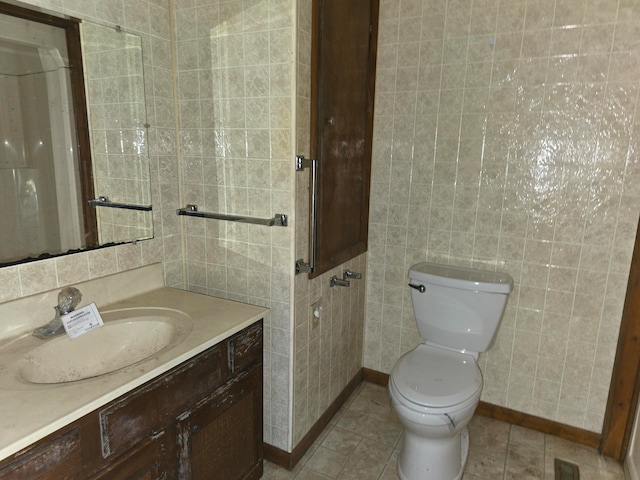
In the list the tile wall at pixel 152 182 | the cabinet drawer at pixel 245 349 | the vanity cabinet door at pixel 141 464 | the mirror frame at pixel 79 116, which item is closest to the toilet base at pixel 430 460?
the cabinet drawer at pixel 245 349

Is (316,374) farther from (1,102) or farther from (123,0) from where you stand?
(123,0)

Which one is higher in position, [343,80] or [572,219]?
[343,80]

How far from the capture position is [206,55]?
5.67 ft

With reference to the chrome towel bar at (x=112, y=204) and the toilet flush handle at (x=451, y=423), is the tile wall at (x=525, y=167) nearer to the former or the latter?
the toilet flush handle at (x=451, y=423)

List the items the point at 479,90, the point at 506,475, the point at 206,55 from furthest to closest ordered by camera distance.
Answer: the point at 479,90, the point at 506,475, the point at 206,55

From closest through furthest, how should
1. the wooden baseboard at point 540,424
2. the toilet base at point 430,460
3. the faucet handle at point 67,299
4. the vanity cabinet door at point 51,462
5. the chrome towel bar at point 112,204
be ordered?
the vanity cabinet door at point 51,462, the faucet handle at point 67,299, the chrome towel bar at point 112,204, the toilet base at point 430,460, the wooden baseboard at point 540,424

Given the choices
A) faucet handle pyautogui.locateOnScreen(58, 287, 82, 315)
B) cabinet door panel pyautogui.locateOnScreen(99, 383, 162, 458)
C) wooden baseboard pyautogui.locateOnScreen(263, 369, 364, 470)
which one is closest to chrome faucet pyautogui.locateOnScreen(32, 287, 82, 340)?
faucet handle pyautogui.locateOnScreen(58, 287, 82, 315)

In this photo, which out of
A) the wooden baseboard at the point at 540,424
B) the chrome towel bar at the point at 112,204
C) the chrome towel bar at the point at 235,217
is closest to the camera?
the chrome towel bar at the point at 112,204

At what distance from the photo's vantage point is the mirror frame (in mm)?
1391

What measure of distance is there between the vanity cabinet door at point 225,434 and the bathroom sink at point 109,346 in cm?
26

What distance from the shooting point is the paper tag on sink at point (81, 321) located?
4.33ft

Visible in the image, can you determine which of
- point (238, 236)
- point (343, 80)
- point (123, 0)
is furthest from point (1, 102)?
point (343, 80)

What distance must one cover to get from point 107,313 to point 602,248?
2.11m

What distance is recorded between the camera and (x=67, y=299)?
4.50ft
